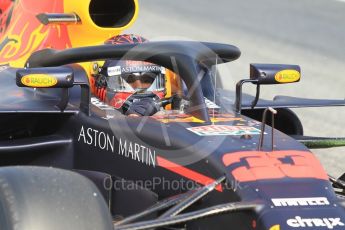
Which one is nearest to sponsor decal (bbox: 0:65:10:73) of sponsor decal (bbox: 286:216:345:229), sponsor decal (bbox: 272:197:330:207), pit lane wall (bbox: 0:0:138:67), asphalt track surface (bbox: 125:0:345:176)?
pit lane wall (bbox: 0:0:138:67)

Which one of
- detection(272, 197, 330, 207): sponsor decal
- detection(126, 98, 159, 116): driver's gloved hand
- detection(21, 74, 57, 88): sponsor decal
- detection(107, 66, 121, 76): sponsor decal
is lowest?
detection(126, 98, 159, 116): driver's gloved hand

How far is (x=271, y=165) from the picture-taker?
4.17 meters

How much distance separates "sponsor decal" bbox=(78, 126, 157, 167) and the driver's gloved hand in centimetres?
29

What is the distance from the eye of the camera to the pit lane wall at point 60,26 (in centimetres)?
687

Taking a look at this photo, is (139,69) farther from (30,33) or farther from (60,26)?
(30,33)

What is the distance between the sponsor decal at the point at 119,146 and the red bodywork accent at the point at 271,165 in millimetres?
562

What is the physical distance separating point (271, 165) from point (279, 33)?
8.31 meters

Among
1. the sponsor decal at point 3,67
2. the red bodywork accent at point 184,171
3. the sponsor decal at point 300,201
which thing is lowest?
the sponsor decal at point 3,67

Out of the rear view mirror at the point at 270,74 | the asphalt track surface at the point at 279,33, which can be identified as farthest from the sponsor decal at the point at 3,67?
the asphalt track surface at the point at 279,33

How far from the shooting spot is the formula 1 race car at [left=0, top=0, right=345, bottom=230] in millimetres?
3662

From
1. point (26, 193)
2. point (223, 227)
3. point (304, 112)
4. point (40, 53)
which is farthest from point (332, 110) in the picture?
point (26, 193)

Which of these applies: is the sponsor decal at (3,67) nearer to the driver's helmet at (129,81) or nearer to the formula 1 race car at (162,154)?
the formula 1 race car at (162,154)

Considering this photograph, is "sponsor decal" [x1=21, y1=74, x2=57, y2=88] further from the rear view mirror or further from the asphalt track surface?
the asphalt track surface

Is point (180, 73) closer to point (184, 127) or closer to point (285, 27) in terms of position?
point (184, 127)
